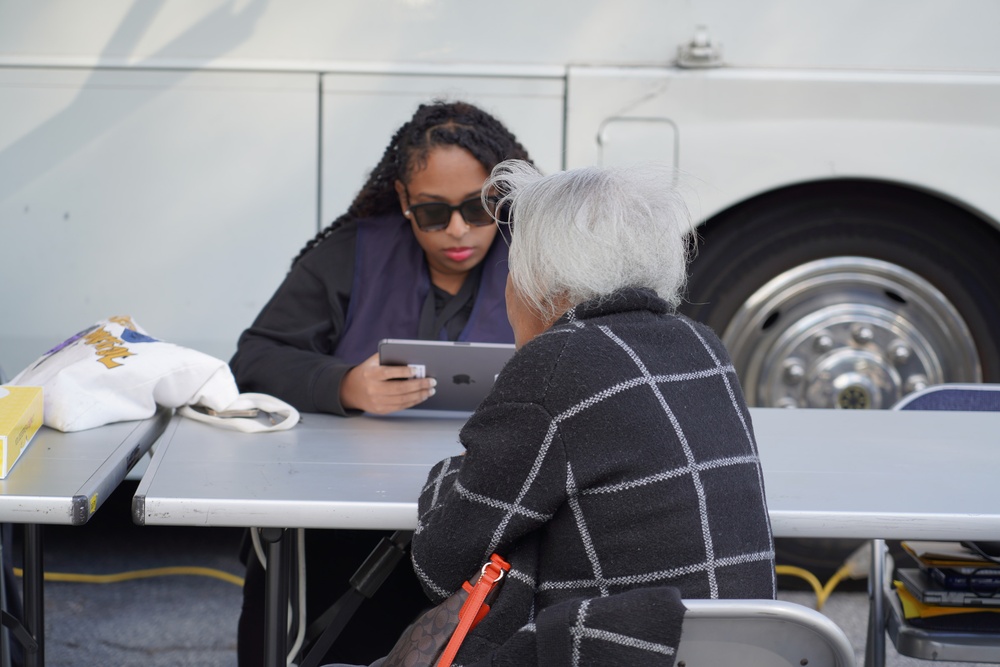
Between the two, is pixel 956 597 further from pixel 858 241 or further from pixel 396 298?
pixel 858 241

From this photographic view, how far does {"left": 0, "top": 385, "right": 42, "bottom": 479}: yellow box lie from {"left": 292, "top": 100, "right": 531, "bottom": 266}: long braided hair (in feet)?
2.88

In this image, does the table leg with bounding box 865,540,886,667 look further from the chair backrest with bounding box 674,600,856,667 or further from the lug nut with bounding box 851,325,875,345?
the lug nut with bounding box 851,325,875,345

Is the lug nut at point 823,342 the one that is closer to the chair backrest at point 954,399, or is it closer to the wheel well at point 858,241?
the wheel well at point 858,241

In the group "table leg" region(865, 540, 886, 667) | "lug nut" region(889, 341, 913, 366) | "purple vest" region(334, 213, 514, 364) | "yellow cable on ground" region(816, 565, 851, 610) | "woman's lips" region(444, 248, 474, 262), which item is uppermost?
"woman's lips" region(444, 248, 474, 262)

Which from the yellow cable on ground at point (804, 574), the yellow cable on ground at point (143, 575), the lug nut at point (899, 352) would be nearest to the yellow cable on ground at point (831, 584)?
the yellow cable on ground at point (804, 574)

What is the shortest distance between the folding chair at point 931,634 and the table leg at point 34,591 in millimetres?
1536

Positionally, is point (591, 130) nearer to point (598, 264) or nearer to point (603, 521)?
point (598, 264)

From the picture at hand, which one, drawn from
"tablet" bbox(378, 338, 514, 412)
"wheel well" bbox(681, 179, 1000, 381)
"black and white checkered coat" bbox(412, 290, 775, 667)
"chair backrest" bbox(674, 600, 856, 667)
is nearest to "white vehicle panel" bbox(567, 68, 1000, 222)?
Answer: "wheel well" bbox(681, 179, 1000, 381)

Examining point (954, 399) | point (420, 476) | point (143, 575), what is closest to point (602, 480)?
point (420, 476)

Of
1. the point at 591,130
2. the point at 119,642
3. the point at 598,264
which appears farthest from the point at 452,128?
the point at 119,642

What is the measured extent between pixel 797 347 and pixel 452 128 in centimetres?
147

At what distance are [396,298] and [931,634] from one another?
4.31 feet

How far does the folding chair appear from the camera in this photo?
6.54 feet

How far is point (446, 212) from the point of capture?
243cm
